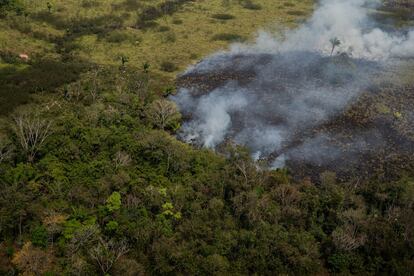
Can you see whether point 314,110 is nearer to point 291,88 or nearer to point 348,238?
point 291,88

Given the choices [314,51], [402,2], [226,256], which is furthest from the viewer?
[402,2]

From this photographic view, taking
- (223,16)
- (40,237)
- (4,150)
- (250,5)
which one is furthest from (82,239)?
(250,5)

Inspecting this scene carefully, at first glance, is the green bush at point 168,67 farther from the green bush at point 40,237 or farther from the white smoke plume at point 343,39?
the green bush at point 40,237

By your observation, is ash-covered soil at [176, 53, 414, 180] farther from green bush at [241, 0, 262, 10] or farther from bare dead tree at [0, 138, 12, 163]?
green bush at [241, 0, 262, 10]

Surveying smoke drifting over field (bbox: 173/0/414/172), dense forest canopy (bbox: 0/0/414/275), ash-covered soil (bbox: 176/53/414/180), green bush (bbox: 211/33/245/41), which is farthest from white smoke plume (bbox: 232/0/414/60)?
dense forest canopy (bbox: 0/0/414/275)

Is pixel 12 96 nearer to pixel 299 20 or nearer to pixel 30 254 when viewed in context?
pixel 30 254

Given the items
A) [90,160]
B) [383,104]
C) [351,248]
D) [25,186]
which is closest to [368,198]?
Result: [351,248]
